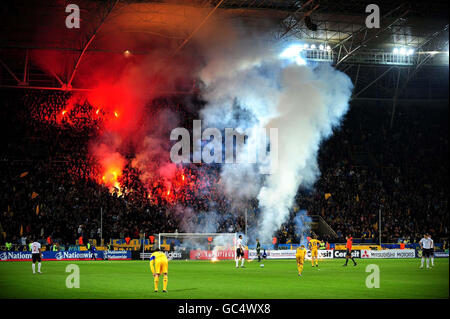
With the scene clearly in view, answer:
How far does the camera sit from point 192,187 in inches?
1909

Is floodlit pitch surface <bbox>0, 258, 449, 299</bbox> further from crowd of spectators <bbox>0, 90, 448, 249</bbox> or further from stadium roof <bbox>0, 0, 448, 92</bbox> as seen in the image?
stadium roof <bbox>0, 0, 448, 92</bbox>

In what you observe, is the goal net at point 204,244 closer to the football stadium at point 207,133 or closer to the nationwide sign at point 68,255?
the football stadium at point 207,133

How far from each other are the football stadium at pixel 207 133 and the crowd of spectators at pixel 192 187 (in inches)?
6.0

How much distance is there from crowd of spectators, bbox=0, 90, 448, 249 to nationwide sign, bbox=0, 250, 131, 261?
5.43ft

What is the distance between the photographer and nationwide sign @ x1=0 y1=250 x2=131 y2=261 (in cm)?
3969

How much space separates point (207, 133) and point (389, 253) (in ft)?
56.1

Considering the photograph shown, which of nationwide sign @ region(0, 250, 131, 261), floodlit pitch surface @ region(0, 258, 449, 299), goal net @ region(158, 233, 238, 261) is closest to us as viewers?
floodlit pitch surface @ region(0, 258, 449, 299)

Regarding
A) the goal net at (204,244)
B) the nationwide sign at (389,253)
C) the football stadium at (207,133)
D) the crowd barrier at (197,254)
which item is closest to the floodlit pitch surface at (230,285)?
the football stadium at (207,133)

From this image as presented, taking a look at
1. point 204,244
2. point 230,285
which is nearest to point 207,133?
point 204,244

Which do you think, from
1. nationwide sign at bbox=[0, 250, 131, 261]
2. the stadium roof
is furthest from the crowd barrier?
the stadium roof

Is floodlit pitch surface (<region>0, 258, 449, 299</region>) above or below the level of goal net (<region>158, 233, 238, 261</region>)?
below

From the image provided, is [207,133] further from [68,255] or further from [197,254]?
[68,255]

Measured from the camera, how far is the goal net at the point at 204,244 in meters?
42.7
